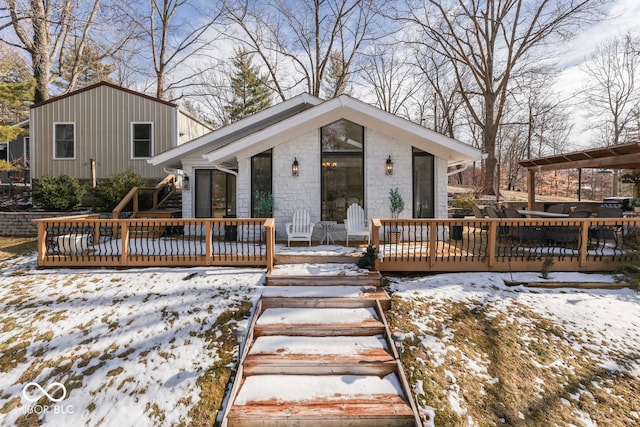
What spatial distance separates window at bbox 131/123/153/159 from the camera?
41.4 feet

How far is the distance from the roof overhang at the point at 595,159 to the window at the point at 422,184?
4.59m

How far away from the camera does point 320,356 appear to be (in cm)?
367

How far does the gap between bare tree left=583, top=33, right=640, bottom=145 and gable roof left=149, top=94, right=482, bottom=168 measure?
76.5 feet

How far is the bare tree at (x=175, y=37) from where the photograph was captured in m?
17.5

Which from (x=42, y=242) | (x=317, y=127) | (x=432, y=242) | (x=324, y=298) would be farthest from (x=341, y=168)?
(x=42, y=242)

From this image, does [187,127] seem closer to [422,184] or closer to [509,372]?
[422,184]

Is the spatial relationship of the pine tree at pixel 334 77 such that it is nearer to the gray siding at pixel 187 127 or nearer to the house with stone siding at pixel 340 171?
the gray siding at pixel 187 127

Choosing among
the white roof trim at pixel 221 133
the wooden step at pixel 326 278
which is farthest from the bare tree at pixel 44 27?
the wooden step at pixel 326 278

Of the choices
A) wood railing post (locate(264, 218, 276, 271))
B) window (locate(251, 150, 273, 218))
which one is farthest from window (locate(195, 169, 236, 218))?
wood railing post (locate(264, 218, 276, 271))

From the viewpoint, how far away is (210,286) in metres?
5.26

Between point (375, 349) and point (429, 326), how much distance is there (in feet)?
3.29

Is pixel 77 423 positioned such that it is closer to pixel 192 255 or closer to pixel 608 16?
pixel 192 255

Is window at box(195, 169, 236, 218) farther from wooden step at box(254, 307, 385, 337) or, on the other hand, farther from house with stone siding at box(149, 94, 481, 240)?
wooden step at box(254, 307, 385, 337)

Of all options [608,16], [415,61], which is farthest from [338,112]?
[415,61]
